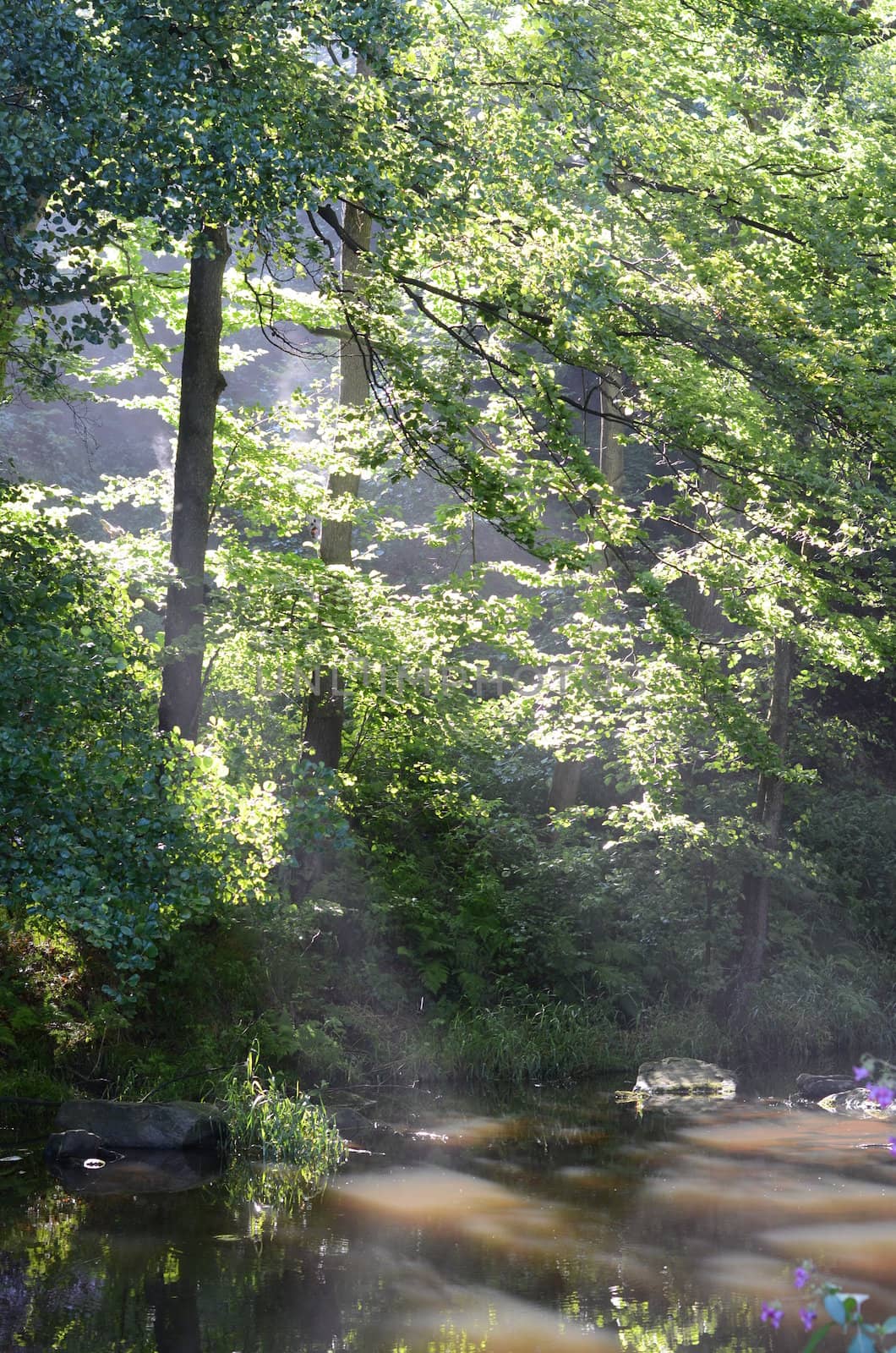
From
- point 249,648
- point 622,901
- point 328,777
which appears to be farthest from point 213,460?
point 622,901

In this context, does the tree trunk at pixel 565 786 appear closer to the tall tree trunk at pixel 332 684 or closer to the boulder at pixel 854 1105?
the tall tree trunk at pixel 332 684

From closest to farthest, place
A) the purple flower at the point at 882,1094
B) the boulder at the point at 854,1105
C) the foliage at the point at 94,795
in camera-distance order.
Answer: the purple flower at the point at 882,1094 → the foliage at the point at 94,795 → the boulder at the point at 854,1105

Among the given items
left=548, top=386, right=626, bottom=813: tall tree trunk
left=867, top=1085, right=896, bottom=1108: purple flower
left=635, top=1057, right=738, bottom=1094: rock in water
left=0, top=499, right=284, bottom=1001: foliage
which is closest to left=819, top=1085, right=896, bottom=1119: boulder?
left=635, top=1057, right=738, bottom=1094: rock in water

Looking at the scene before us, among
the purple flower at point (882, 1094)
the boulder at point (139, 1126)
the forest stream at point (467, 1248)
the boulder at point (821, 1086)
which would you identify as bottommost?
the forest stream at point (467, 1248)

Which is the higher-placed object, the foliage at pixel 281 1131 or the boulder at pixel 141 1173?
the foliage at pixel 281 1131

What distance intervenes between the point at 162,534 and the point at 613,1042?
23.5ft

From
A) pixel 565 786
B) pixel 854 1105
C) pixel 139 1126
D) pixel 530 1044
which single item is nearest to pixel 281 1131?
pixel 139 1126

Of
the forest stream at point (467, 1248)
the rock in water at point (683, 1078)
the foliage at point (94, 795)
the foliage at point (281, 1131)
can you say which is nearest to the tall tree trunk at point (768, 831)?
the rock in water at point (683, 1078)

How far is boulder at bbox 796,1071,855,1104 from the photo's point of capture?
480 inches

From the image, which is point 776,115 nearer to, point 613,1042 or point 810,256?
point 810,256

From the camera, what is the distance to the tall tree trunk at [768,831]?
1456cm

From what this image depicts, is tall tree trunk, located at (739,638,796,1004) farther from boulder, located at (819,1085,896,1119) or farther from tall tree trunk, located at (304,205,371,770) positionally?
tall tree trunk, located at (304,205,371,770)

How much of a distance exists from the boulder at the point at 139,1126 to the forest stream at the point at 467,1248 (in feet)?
1.40

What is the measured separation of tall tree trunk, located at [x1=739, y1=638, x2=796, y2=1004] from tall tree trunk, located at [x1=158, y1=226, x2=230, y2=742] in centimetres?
708
